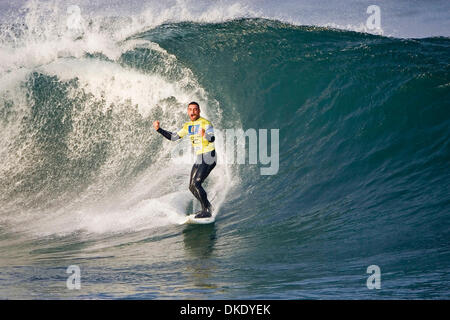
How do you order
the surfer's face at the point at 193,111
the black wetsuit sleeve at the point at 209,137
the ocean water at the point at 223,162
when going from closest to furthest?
the ocean water at the point at 223,162
the black wetsuit sleeve at the point at 209,137
the surfer's face at the point at 193,111

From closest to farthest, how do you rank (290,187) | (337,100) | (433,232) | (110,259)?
(433,232) < (110,259) < (290,187) < (337,100)

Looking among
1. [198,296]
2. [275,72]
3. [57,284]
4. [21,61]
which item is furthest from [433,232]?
[21,61]

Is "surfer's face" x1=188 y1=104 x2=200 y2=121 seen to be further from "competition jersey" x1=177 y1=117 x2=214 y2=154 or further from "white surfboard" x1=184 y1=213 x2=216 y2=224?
"white surfboard" x1=184 y1=213 x2=216 y2=224

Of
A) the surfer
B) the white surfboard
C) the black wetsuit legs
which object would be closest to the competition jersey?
the surfer

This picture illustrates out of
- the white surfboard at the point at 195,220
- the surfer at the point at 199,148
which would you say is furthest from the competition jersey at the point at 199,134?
the white surfboard at the point at 195,220

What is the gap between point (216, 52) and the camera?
532 inches

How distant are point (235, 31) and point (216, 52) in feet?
3.33

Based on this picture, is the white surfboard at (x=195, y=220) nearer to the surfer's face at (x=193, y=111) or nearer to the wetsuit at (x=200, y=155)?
the wetsuit at (x=200, y=155)

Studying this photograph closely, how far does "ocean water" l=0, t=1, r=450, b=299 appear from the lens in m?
5.46

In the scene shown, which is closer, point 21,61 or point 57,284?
point 57,284

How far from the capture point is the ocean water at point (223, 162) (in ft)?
17.9

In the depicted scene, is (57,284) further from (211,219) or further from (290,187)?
(290,187)

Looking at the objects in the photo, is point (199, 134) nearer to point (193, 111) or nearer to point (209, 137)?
point (209, 137)

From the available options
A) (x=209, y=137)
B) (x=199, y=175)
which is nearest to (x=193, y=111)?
(x=209, y=137)
